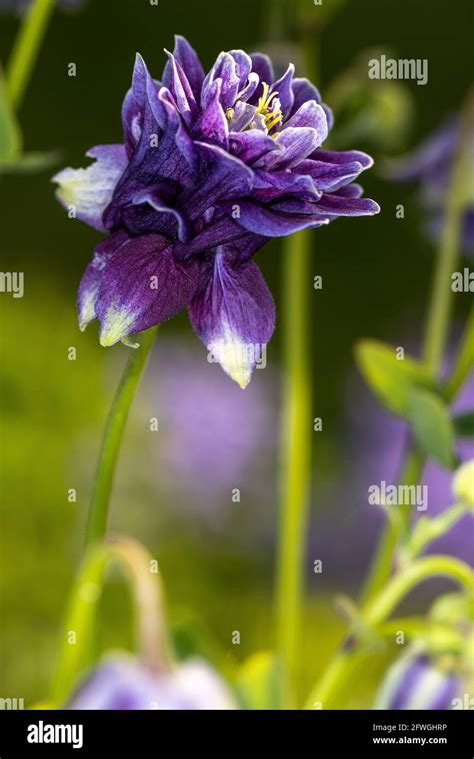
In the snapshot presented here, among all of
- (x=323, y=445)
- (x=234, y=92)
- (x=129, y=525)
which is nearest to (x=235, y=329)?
(x=234, y=92)

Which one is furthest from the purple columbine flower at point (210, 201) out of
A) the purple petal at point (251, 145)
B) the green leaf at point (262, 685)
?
the green leaf at point (262, 685)

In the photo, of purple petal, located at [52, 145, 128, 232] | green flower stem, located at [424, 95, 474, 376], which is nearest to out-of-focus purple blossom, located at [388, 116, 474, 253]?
green flower stem, located at [424, 95, 474, 376]

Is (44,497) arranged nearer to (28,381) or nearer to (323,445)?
(28,381)

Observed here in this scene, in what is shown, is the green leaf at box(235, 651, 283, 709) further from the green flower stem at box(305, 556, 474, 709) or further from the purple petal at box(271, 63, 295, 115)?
the purple petal at box(271, 63, 295, 115)

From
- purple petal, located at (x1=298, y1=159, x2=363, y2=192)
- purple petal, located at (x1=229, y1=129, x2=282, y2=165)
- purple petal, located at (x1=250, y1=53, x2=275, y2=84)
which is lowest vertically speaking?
purple petal, located at (x1=298, y1=159, x2=363, y2=192)

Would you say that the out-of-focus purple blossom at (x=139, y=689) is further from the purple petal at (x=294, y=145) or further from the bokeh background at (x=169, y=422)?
the bokeh background at (x=169, y=422)
